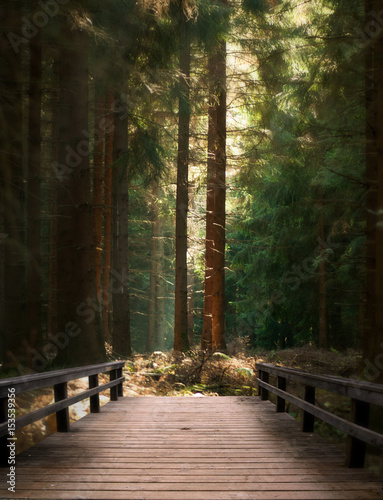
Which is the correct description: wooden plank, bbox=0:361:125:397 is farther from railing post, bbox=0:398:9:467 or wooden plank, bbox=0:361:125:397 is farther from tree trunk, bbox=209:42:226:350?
tree trunk, bbox=209:42:226:350

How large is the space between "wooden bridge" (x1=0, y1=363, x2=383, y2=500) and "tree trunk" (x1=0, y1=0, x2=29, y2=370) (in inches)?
189

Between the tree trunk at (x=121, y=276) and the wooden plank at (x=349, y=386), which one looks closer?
the wooden plank at (x=349, y=386)

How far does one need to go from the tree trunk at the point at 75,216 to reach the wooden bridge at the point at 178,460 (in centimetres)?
307

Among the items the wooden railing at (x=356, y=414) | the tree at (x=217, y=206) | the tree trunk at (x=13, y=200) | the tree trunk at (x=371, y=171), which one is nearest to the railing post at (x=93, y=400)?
the wooden railing at (x=356, y=414)

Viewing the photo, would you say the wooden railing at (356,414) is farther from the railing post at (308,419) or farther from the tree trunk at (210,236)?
the tree trunk at (210,236)

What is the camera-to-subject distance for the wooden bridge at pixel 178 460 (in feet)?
13.1

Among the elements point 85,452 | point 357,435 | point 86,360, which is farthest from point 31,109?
point 357,435

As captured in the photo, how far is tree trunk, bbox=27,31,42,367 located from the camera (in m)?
11.4

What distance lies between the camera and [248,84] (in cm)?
1619

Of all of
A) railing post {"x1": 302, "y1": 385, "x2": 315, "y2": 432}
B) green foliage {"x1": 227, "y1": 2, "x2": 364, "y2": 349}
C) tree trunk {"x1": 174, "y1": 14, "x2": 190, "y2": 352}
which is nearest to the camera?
railing post {"x1": 302, "y1": 385, "x2": 315, "y2": 432}

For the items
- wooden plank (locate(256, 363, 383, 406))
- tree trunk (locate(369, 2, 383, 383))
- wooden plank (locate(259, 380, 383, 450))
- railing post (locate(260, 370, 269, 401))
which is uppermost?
tree trunk (locate(369, 2, 383, 383))

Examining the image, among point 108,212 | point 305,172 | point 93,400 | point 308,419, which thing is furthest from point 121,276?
point 308,419

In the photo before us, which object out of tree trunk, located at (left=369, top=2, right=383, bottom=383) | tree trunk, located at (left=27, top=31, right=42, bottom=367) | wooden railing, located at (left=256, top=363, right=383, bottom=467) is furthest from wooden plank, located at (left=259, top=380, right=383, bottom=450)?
tree trunk, located at (left=27, top=31, right=42, bottom=367)

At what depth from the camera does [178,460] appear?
503 cm
